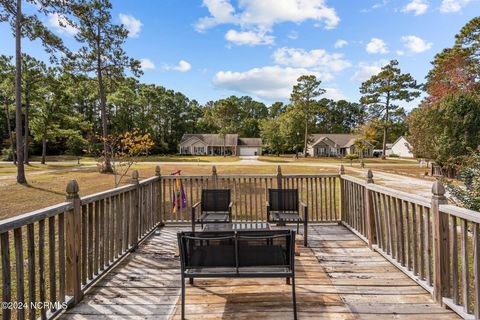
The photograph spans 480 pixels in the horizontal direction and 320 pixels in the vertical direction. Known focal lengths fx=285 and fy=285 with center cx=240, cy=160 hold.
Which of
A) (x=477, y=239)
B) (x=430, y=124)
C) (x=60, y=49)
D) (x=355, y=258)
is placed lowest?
(x=355, y=258)

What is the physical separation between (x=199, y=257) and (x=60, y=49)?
17.2 m

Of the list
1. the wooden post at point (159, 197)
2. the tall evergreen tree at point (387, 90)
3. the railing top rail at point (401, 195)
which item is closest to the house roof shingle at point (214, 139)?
the tall evergreen tree at point (387, 90)

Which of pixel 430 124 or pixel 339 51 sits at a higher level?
pixel 339 51

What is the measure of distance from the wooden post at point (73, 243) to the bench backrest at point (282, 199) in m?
3.16

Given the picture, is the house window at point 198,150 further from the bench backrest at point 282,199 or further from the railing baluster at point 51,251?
the railing baluster at point 51,251

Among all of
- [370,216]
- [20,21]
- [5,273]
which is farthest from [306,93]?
[5,273]

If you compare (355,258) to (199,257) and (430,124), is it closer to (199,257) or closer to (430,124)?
(199,257)

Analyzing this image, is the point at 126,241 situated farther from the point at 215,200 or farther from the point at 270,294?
the point at 270,294

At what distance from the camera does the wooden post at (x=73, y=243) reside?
105 inches

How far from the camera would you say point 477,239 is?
2.16m

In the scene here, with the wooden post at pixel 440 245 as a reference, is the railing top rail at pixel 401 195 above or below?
above

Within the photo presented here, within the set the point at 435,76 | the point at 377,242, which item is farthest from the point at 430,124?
the point at 377,242

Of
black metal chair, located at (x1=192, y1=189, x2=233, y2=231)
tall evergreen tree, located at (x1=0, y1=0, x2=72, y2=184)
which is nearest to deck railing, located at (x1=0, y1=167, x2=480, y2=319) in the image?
black metal chair, located at (x1=192, y1=189, x2=233, y2=231)

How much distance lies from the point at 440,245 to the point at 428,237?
0.84 feet
